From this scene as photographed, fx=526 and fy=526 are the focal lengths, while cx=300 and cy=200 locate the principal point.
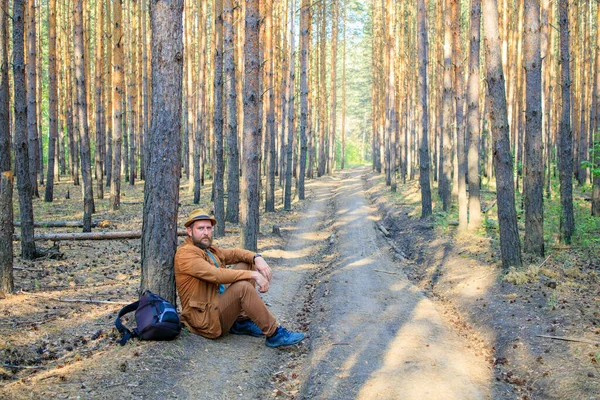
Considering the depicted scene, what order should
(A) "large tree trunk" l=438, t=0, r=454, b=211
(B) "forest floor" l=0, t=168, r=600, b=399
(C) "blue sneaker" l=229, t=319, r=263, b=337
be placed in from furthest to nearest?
(A) "large tree trunk" l=438, t=0, r=454, b=211 → (C) "blue sneaker" l=229, t=319, r=263, b=337 → (B) "forest floor" l=0, t=168, r=600, b=399

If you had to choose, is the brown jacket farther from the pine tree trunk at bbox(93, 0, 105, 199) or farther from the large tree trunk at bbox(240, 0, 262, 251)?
the pine tree trunk at bbox(93, 0, 105, 199)

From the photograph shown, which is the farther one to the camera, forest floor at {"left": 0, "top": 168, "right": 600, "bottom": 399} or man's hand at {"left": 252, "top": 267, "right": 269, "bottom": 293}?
man's hand at {"left": 252, "top": 267, "right": 269, "bottom": 293}

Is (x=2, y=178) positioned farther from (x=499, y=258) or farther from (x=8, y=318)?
(x=499, y=258)

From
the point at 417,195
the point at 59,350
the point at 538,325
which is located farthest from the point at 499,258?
the point at 417,195

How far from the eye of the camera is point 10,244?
7.32 m

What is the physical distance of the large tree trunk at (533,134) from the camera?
1036 cm

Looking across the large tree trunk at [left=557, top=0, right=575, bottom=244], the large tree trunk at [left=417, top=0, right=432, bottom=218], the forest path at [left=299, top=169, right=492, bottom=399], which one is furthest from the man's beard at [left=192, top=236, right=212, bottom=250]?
the large tree trunk at [left=417, top=0, right=432, bottom=218]

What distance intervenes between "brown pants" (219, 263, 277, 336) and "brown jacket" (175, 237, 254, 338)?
0.09 m

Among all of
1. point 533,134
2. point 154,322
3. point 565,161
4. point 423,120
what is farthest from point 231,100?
point 154,322

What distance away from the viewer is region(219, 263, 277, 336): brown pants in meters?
6.11

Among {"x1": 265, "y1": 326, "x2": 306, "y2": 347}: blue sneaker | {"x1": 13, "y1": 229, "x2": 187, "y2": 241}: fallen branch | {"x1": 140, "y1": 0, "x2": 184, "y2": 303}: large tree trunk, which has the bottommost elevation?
{"x1": 265, "y1": 326, "x2": 306, "y2": 347}: blue sneaker

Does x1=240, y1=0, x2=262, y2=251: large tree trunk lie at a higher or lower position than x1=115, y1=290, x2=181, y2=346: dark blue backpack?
higher

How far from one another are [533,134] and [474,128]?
427 cm

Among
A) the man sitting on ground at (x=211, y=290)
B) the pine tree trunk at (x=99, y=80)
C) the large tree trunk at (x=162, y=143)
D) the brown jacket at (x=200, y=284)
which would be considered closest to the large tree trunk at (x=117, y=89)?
the pine tree trunk at (x=99, y=80)
